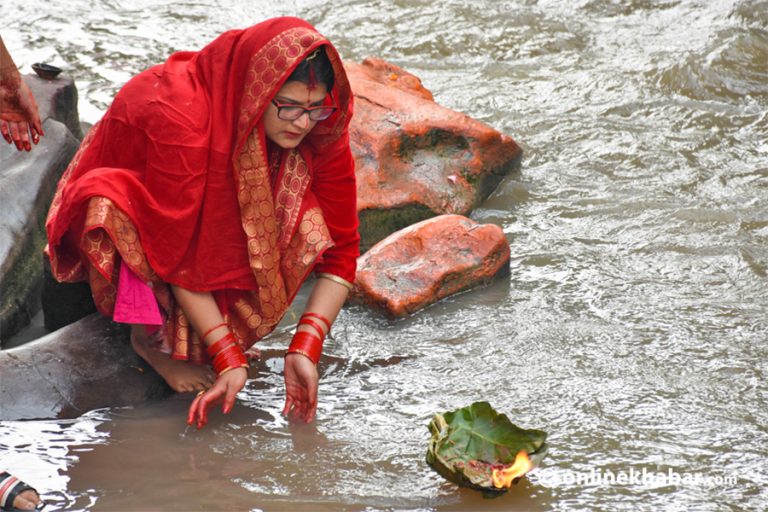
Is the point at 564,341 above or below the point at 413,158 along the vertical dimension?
below

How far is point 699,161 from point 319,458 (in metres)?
3.33

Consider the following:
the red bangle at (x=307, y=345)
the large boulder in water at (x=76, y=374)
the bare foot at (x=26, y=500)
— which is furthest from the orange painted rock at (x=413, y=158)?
the bare foot at (x=26, y=500)

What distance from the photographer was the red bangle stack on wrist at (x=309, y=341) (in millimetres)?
3252

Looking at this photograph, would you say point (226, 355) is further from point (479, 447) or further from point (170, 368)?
point (479, 447)

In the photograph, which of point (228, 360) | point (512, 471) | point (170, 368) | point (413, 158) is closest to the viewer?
point (512, 471)

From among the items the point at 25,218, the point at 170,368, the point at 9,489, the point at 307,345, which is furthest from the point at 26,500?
the point at 25,218

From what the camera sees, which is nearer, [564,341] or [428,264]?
[564,341]

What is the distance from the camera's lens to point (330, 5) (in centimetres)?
843

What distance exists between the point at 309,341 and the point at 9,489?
1045 mm

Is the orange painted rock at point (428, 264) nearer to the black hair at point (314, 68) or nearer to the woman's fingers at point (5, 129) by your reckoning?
the black hair at point (314, 68)

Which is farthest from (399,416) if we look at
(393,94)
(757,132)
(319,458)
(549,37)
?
(549,37)

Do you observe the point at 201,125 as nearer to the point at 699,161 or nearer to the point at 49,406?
the point at 49,406

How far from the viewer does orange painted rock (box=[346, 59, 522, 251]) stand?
4801 mm

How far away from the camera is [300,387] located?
3238 mm
